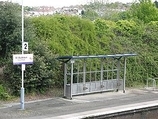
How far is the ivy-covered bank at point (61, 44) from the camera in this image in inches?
906

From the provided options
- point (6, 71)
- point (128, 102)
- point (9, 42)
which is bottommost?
point (128, 102)

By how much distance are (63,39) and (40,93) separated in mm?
5387

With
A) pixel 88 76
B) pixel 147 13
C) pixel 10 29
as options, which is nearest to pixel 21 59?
pixel 10 29

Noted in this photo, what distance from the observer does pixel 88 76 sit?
26109 millimetres

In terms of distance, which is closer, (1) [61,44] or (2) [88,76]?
(2) [88,76]

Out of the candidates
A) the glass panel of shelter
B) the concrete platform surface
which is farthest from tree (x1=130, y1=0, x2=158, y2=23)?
the concrete platform surface

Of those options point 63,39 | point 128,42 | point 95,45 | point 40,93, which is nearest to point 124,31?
point 128,42

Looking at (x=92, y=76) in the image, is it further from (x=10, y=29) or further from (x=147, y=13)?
(x=147, y=13)

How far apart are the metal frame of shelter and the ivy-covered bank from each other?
96 centimetres

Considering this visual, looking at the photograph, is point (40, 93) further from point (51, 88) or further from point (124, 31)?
point (124, 31)

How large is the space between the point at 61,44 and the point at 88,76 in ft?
9.96

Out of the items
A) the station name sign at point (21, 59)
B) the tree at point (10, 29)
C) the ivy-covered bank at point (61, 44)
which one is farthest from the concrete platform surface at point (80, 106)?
the tree at point (10, 29)

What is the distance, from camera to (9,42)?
78.8ft

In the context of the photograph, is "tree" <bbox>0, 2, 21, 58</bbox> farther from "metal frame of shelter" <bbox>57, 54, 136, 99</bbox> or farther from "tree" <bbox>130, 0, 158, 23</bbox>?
"tree" <bbox>130, 0, 158, 23</bbox>
